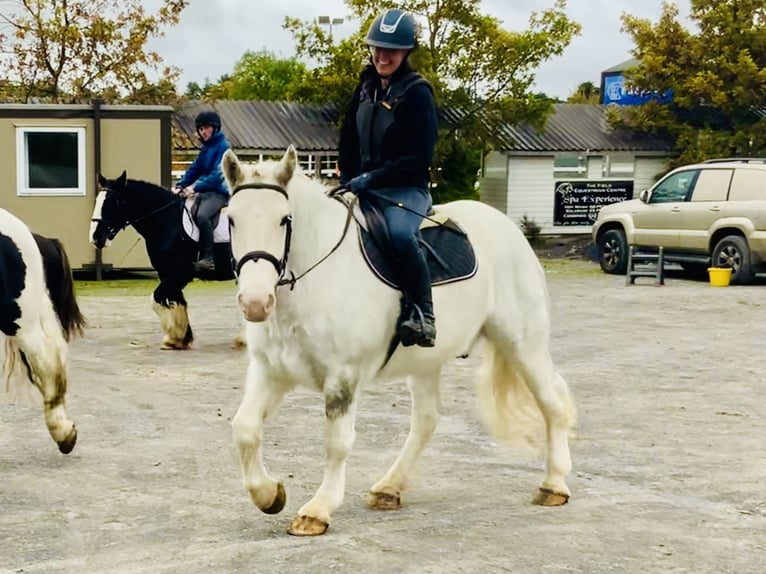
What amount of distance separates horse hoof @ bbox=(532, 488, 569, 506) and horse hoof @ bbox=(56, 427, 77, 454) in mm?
2983

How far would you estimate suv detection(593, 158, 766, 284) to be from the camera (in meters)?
20.2

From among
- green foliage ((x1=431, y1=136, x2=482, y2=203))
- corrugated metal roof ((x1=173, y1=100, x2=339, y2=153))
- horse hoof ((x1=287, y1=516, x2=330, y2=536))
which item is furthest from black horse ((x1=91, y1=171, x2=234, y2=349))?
green foliage ((x1=431, y1=136, x2=482, y2=203))

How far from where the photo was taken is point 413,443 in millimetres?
6398

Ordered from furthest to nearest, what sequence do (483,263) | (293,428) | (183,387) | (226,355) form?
(226,355) < (183,387) < (293,428) < (483,263)

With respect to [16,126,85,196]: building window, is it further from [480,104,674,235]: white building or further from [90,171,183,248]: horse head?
[480,104,674,235]: white building

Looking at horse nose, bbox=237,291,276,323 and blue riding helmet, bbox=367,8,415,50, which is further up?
blue riding helmet, bbox=367,8,415,50

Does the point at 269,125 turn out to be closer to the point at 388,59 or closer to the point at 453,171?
the point at 453,171

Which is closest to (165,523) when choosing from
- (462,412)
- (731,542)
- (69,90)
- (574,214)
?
(731,542)

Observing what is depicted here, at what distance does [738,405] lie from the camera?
9.32m

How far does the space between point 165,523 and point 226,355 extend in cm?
664

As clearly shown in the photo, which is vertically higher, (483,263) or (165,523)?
(483,263)

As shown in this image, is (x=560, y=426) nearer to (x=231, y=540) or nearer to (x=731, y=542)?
(x=731, y=542)

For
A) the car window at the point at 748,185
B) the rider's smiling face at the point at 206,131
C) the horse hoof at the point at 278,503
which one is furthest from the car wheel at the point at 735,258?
the horse hoof at the point at 278,503

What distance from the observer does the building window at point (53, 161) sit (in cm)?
2148
